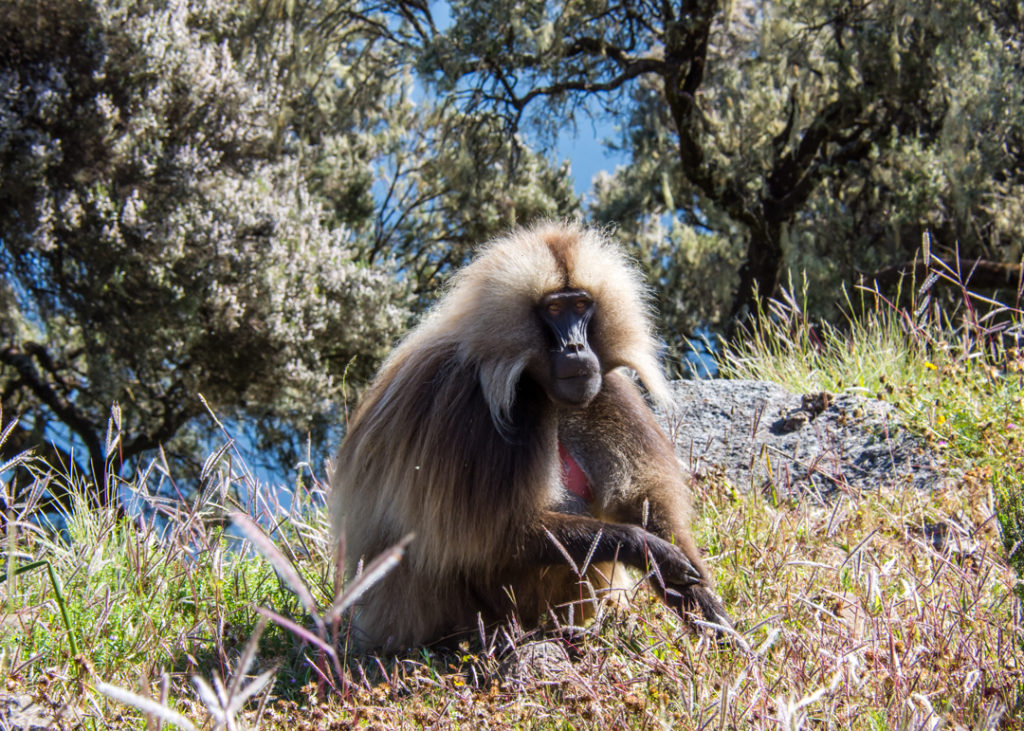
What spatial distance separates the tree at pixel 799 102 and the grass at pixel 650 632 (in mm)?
6748

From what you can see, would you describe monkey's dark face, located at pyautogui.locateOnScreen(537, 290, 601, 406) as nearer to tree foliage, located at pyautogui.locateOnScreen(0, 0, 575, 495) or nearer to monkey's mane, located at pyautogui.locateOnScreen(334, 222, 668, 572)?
monkey's mane, located at pyautogui.locateOnScreen(334, 222, 668, 572)

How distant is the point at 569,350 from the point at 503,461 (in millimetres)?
462

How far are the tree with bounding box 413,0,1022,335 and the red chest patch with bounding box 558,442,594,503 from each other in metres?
8.16

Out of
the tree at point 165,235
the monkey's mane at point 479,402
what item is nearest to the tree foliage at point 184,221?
the tree at point 165,235

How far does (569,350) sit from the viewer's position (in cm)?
312

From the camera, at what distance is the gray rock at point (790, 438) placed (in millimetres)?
4254

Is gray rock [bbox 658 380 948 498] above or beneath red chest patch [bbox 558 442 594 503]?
beneath

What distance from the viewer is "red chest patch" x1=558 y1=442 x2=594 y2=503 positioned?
3.44m

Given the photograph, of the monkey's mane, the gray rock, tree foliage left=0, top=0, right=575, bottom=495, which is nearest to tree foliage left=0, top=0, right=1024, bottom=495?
tree foliage left=0, top=0, right=575, bottom=495

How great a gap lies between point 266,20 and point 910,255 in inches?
359

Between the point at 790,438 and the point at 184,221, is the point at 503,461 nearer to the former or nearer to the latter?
the point at 790,438

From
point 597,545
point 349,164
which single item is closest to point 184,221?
point 349,164

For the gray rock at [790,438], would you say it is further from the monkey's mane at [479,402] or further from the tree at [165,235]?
the tree at [165,235]

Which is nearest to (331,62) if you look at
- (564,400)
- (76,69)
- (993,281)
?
(76,69)
